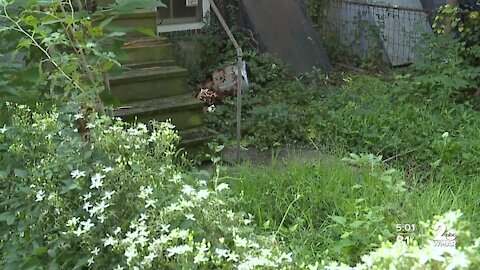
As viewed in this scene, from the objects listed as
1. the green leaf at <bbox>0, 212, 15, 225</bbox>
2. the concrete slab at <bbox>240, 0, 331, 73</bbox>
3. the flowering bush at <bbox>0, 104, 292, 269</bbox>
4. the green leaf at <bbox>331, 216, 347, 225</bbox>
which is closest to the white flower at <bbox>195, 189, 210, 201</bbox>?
the flowering bush at <bbox>0, 104, 292, 269</bbox>

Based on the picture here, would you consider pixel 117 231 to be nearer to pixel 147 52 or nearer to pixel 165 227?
pixel 165 227

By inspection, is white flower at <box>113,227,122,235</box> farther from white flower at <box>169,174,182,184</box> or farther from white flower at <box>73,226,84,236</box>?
white flower at <box>169,174,182,184</box>

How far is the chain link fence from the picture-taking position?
284 inches

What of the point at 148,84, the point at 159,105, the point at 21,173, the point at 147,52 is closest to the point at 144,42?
the point at 147,52

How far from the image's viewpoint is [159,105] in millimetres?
4152

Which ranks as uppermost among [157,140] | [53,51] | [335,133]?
[53,51]

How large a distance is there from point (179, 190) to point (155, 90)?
2.16 metres

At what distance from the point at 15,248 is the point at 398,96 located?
3.83 m

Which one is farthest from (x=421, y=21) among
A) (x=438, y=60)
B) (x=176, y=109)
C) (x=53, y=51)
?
(x=53, y=51)

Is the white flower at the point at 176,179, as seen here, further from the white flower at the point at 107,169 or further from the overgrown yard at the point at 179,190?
the white flower at the point at 107,169

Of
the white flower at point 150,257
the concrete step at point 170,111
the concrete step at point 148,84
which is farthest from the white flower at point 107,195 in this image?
the concrete step at point 148,84

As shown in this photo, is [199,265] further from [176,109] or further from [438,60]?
[438,60]

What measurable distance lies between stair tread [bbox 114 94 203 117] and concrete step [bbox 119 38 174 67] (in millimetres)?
309

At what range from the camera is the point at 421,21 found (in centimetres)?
700
